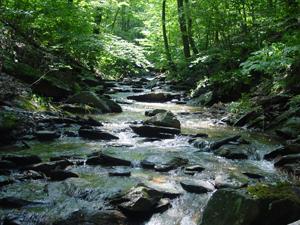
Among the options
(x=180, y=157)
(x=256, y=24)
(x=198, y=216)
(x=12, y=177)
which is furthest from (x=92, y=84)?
(x=198, y=216)

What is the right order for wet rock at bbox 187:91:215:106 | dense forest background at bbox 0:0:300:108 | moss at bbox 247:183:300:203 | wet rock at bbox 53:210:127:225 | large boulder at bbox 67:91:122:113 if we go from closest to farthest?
moss at bbox 247:183:300:203, wet rock at bbox 53:210:127:225, dense forest background at bbox 0:0:300:108, large boulder at bbox 67:91:122:113, wet rock at bbox 187:91:215:106

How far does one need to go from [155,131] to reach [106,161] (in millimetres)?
2873

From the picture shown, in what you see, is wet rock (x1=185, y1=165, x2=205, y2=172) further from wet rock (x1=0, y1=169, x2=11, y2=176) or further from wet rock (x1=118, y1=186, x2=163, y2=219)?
wet rock (x1=0, y1=169, x2=11, y2=176)

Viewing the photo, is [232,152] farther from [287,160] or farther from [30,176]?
[30,176]

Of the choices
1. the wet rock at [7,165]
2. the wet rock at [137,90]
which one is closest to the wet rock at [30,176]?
the wet rock at [7,165]

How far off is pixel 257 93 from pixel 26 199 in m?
9.92

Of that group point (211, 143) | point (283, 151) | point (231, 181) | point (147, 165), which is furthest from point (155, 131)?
point (231, 181)

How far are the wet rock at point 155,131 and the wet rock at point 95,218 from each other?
4912mm

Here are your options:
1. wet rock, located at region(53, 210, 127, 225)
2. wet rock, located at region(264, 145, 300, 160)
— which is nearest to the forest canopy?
wet rock, located at region(264, 145, 300, 160)

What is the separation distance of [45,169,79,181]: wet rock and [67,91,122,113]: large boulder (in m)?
6.77

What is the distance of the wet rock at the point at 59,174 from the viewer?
6340mm

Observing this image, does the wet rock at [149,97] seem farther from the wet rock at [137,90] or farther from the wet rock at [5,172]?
the wet rock at [5,172]

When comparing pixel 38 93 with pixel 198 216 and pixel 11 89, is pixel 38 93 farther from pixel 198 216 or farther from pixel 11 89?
pixel 198 216

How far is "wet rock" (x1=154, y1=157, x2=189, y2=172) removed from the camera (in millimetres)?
7051
